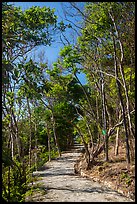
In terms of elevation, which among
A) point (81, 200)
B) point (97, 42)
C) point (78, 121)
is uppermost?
point (97, 42)

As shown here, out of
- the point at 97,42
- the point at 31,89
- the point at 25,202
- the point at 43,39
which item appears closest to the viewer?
the point at 25,202

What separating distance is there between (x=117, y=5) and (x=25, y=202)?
6.09 m

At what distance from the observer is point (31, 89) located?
6.21 metres

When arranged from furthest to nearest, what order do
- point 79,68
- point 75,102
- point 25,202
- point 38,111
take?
1. point 75,102
2. point 38,111
3. point 79,68
4. point 25,202

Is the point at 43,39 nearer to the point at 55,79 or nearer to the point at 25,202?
the point at 25,202

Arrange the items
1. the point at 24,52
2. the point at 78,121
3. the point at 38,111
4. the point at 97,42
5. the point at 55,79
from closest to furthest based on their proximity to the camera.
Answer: the point at 24,52, the point at 97,42, the point at 55,79, the point at 38,111, the point at 78,121

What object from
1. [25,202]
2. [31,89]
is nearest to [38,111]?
[31,89]

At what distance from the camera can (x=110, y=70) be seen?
11352mm

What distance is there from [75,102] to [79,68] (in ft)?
14.6

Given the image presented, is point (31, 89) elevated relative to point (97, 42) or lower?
lower

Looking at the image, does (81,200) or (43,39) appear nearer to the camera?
(81,200)

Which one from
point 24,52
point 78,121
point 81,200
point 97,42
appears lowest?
point 81,200

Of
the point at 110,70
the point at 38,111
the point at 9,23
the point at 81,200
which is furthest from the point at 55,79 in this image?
the point at 81,200

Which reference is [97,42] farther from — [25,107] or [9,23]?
[9,23]
